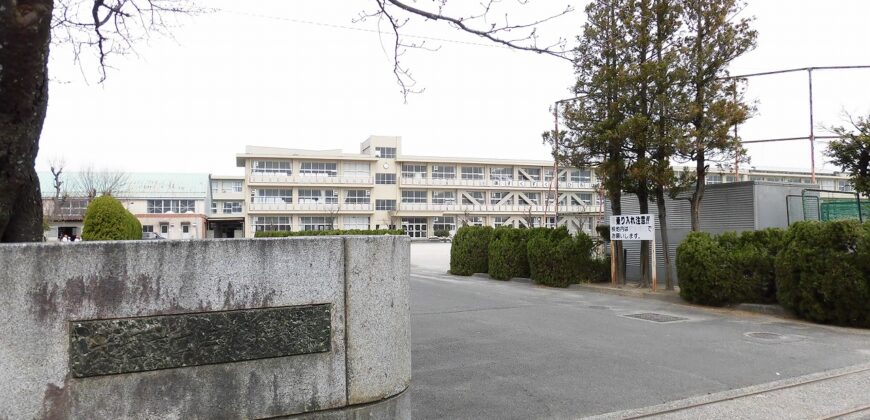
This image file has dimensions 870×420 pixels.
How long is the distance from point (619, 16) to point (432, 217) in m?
60.3

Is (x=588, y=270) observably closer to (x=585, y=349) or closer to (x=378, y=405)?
(x=585, y=349)

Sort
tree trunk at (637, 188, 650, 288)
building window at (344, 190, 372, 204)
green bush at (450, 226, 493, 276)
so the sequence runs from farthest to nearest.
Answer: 1. building window at (344, 190, 372, 204)
2. green bush at (450, 226, 493, 276)
3. tree trunk at (637, 188, 650, 288)

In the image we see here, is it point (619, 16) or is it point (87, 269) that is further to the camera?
point (619, 16)

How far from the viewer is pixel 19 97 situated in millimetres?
3375

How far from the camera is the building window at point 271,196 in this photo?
67938 mm

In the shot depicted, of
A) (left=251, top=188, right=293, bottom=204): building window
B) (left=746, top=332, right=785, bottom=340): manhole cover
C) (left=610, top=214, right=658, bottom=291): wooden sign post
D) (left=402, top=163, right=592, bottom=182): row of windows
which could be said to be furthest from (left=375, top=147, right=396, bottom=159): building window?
(left=746, top=332, right=785, bottom=340): manhole cover

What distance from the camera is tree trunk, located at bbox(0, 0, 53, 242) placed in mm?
3229

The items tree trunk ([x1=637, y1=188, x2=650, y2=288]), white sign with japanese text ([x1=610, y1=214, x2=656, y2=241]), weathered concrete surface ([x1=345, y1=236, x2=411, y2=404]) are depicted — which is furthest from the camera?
tree trunk ([x1=637, y1=188, x2=650, y2=288])

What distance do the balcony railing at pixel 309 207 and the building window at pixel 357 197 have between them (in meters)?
0.75

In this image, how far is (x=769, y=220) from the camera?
45.9 feet

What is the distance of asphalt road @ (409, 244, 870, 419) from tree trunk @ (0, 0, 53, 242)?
342cm

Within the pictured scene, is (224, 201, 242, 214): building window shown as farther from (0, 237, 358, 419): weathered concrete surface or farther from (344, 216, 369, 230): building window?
(0, 237, 358, 419): weathered concrete surface

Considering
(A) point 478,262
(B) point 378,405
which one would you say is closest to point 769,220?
(A) point 478,262

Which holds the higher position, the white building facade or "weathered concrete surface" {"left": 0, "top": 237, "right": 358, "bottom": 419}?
the white building facade
